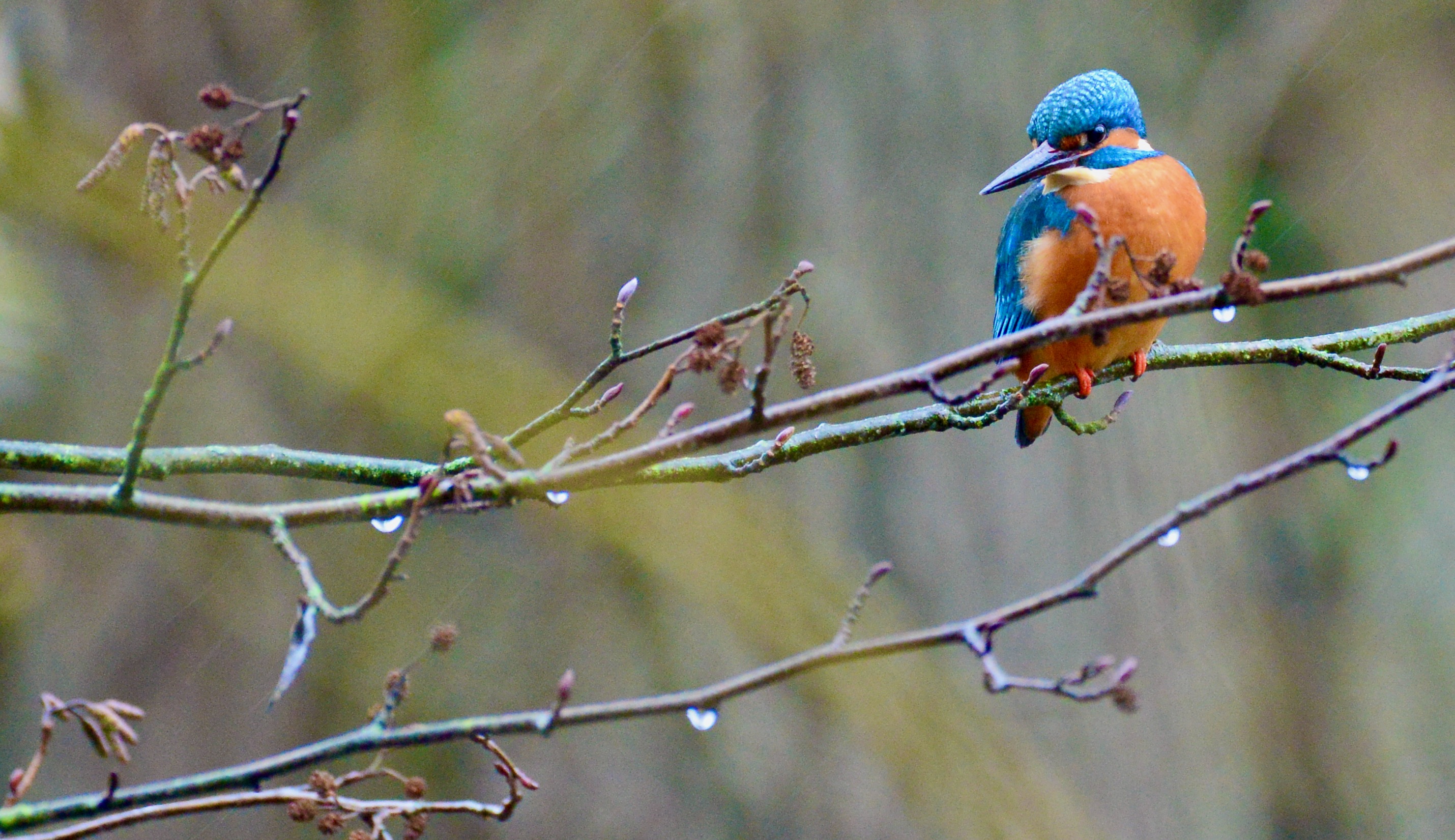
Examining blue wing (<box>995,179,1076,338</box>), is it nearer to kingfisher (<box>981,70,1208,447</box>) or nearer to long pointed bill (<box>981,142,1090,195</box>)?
kingfisher (<box>981,70,1208,447</box>)

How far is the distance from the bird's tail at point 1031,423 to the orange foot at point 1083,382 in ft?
1.43

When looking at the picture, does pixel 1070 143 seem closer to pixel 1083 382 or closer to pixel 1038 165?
pixel 1038 165

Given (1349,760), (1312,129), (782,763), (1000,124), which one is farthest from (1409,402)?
(1312,129)

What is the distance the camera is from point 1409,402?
84 centimetres

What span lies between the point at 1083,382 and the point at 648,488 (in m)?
1.43

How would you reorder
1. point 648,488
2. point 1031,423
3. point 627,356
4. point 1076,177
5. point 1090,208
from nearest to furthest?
point 627,356 → point 1090,208 → point 1076,177 → point 1031,423 → point 648,488

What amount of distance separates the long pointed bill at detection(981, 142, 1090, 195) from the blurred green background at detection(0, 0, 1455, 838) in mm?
1116

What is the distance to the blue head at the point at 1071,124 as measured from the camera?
218cm

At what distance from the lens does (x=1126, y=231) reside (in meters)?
2.13

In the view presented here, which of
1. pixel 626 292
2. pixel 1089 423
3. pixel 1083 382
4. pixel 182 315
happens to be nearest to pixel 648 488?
pixel 1083 382

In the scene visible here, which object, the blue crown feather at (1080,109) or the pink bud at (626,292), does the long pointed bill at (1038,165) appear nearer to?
the blue crown feather at (1080,109)

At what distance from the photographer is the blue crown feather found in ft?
7.24

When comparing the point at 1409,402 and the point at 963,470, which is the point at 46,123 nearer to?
the point at 963,470

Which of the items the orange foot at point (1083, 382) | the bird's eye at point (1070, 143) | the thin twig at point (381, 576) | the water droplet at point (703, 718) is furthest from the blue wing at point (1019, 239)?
the thin twig at point (381, 576)
